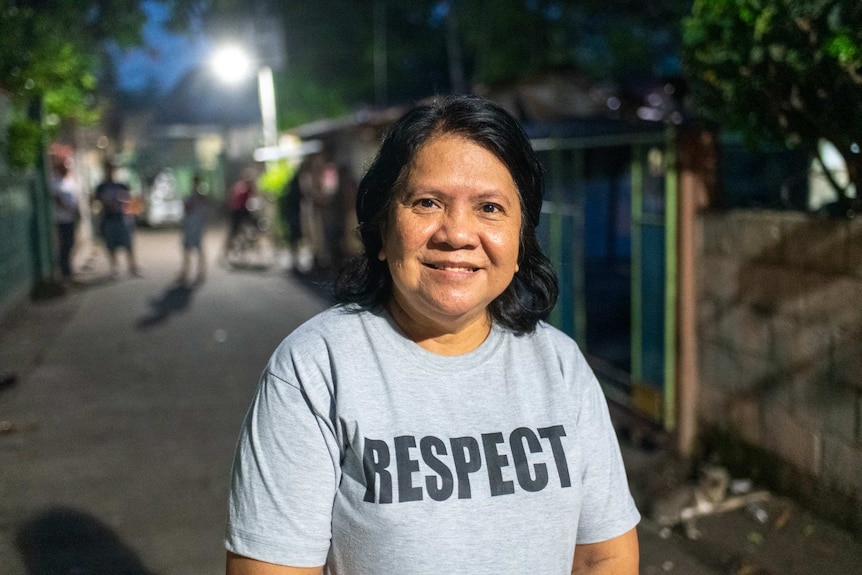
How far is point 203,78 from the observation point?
38062 mm

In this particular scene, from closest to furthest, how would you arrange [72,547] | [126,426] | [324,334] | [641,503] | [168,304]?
[324,334] < [72,547] < [641,503] < [126,426] < [168,304]

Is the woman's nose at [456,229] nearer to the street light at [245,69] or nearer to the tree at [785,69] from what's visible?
the tree at [785,69]

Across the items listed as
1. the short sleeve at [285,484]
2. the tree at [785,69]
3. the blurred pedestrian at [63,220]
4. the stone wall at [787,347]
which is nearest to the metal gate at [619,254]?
the stone wall at [787,347]

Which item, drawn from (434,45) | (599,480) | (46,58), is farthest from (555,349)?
(434,45)

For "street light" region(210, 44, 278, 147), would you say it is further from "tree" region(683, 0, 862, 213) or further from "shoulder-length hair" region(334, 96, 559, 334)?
"shoulder-length hair" region(334, 96, 559, 334)

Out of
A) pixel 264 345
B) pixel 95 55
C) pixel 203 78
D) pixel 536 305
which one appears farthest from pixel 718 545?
pixel 203 78

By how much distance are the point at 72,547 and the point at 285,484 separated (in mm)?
3062

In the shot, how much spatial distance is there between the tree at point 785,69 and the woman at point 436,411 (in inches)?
99.4

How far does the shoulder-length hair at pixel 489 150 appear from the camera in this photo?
71.4 inches

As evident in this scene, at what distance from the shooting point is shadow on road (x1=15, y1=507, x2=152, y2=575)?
3914 millimetres

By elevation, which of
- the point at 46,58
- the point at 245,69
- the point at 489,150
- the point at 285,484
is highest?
the point at 245,69

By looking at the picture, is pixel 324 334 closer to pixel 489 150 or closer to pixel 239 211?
pixel 489 150

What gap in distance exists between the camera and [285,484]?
1615mm

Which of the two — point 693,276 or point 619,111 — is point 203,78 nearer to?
point 619,111
